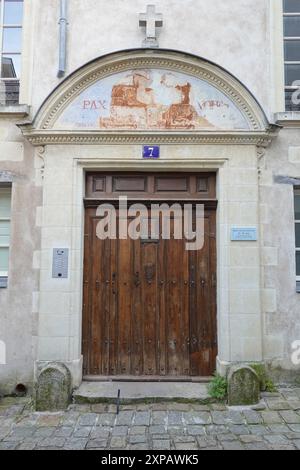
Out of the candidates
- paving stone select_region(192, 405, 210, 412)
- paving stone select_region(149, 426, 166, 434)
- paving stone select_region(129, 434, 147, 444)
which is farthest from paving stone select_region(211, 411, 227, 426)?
paving stone select_region(129, 434, 147, 444)

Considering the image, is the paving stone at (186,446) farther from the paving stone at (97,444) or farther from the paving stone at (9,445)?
the paving stone at (9,445)

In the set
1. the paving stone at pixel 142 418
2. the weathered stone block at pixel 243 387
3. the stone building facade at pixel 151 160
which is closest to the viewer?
the paving stone at pixel 142 418

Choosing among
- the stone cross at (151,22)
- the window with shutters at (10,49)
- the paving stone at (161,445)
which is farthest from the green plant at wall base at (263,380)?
the window with shutters at (10,49)

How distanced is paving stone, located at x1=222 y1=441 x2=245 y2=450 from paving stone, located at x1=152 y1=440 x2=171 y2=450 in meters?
0.51

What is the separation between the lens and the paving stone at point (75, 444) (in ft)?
11.4

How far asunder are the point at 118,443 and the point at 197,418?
3.12ft

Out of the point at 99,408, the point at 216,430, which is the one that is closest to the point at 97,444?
the point at 99,408

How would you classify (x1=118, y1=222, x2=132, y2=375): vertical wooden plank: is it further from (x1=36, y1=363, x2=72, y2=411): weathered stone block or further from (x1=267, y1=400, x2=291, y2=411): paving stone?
(x1=267, y1=400, x2=291, y2=411): paving stone

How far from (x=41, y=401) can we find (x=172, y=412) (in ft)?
4.87

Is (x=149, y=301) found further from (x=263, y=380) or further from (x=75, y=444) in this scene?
(x=75, y=444)

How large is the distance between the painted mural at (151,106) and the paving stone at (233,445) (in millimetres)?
3622

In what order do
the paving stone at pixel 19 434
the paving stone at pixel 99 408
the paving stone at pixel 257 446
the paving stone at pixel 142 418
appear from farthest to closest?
the paving stone at pixel 99 408
the paving stone at pixel 142 418
the paving stone at pixel 19 434
the paving stone at pixel 257 446

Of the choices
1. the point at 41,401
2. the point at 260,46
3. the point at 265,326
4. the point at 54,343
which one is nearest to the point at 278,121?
the point at 260,46

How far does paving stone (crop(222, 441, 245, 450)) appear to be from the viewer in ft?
11.4
